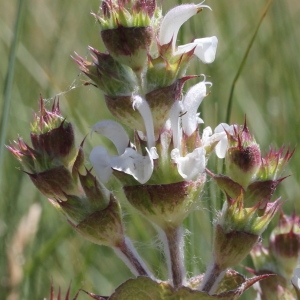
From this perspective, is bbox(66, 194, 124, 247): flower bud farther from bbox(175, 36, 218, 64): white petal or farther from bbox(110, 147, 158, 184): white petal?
bbox(175, 36, 218, 64): white petal

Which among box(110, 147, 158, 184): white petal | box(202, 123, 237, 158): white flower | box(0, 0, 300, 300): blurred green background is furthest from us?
box(0, 0, 300, 300): blurred green background

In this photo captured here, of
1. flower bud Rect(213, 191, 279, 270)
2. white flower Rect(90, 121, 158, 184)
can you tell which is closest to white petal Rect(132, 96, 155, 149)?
white flower Rect(90, 121, 158, 184)

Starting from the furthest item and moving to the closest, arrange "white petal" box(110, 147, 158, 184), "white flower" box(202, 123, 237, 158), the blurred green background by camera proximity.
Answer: the blurred green background < "white flower" box(202, 123, 237, 158) < "white petal" box(110, 147, 158, 184)

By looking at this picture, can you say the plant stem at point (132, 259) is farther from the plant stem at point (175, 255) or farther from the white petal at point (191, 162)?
the white petal at point (191, 162)

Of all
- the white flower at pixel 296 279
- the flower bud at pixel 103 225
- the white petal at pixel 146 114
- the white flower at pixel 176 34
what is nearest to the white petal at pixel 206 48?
the white flower at pixel 176 34

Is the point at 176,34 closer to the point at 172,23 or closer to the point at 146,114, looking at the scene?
the point at 172,23

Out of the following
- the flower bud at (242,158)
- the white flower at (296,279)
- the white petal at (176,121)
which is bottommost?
the white flower at (296,279)

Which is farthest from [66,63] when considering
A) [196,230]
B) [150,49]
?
[150,49]
